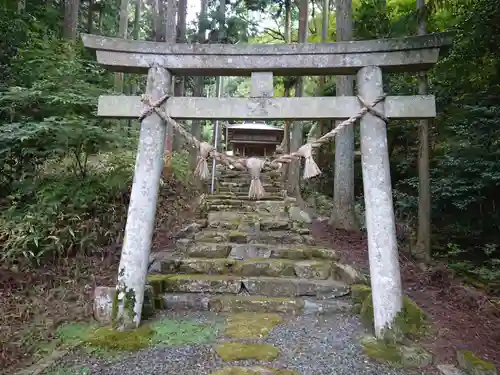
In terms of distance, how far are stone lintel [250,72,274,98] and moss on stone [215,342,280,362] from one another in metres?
2.45

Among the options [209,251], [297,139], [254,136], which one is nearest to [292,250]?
[209,251]

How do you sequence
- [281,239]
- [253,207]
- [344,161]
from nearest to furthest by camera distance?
[281,239]
[344,161]
[253,207]

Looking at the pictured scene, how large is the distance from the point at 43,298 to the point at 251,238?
2.97 metres

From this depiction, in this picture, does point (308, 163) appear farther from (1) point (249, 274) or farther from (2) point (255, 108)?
(1) point (249, 274)

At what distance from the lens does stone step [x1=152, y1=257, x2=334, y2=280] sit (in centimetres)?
460

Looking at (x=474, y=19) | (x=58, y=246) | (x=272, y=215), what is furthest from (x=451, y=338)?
(x=474, y=19)

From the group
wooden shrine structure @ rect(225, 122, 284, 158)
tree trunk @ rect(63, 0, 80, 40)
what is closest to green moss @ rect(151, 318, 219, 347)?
wooden shrine structure @ rect(225, 122, 284, 158)

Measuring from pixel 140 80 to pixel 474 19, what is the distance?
36.4 ft

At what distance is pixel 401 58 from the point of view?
3.45 meters

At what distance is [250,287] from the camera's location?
14.0 feet

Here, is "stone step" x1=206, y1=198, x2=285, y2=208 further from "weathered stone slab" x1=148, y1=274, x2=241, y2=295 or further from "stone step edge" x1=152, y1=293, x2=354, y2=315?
"stone step edge" x1=152, y1=293, x2=354, y2=315

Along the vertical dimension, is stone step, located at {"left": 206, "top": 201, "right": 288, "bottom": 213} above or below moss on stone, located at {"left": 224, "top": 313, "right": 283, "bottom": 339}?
above

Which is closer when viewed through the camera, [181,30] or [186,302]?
[186,302]

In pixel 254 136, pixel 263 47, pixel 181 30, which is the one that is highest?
pixel 181 30
